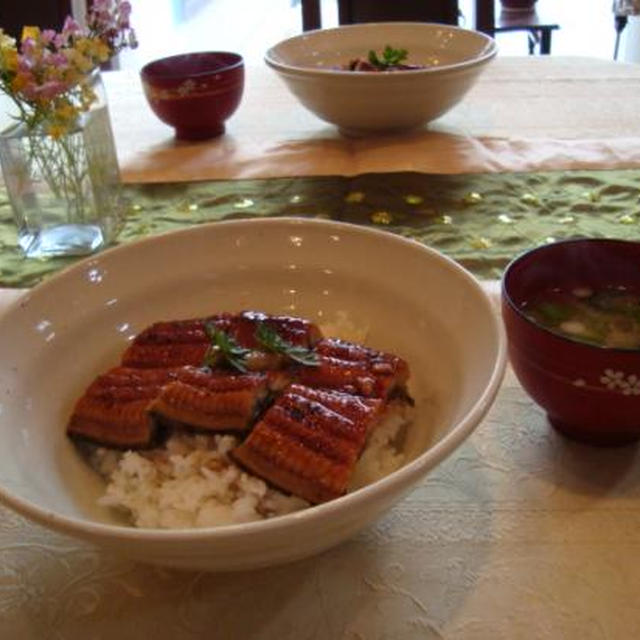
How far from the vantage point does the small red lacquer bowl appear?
134 cm

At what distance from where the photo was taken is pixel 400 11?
2000 mm

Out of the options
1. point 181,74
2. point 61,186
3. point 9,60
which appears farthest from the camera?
point 181,74

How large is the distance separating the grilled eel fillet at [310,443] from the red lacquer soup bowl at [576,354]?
0.43ft

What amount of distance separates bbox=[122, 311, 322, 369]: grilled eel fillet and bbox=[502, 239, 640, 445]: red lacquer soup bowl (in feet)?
0.56

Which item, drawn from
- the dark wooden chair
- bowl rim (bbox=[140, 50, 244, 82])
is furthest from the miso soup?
the dark wooden chair

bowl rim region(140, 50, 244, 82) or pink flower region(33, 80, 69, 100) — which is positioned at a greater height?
pink flower region(33, 80, 69, 100)

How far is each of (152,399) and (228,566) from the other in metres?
0.17

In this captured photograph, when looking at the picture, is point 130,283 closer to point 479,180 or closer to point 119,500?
point 119,500

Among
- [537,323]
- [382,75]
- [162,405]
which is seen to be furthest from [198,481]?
[382,75]

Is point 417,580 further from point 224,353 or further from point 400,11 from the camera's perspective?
point 400,11

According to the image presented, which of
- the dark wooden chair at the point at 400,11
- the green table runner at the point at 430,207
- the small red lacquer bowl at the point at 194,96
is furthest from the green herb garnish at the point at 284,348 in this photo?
the dark wooden chair at the point at 400,11

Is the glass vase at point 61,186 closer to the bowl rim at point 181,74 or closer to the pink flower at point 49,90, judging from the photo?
the pink flower at point 49,90

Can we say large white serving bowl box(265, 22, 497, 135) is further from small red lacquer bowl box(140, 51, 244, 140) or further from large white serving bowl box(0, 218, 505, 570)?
large white serving bowl box(0, 218, 505, 570)

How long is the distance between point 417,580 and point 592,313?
0.29m
